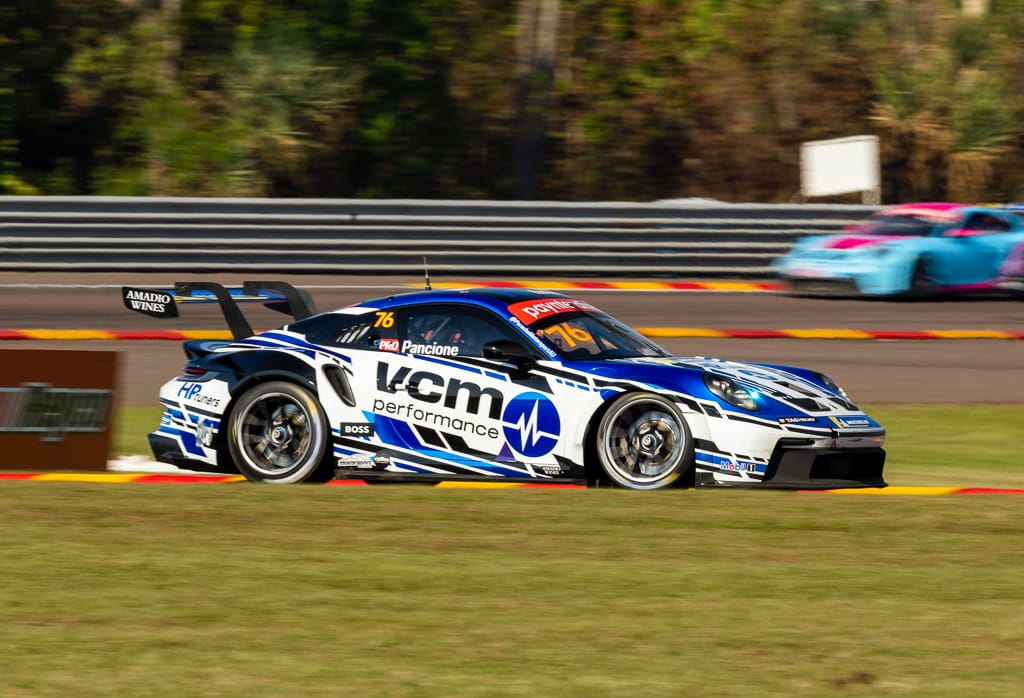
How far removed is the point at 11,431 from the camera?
9516 mm

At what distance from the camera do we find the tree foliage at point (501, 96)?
24.8 metres

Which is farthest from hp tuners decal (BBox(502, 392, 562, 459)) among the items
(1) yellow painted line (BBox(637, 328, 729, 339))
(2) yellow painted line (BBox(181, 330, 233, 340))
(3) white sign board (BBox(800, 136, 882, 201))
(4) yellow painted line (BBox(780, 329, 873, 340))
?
(3) white sign board (BBox(800, 136, 882, 201))

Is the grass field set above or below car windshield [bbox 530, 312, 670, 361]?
below

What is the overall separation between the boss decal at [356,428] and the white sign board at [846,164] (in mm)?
16660

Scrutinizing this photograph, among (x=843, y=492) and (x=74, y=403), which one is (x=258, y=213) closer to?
(x=74, y=403)

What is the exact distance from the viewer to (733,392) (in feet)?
29.3

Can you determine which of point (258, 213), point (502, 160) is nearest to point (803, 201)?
point (502, 160)

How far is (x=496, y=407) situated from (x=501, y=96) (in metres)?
18.6

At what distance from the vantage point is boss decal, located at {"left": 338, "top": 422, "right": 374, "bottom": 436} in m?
9.42

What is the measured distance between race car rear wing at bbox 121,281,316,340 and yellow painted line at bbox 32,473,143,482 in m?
1.24

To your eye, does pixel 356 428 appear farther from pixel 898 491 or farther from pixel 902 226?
pixel 902 226

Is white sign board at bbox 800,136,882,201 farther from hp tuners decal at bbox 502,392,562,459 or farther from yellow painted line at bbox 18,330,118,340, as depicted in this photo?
hp tuners decal at bbox 502,392,562,459

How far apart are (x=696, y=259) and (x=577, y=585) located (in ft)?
49.8

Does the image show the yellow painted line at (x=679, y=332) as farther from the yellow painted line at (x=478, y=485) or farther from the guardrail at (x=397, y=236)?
the yellow painted line at (x=478, y=485)
